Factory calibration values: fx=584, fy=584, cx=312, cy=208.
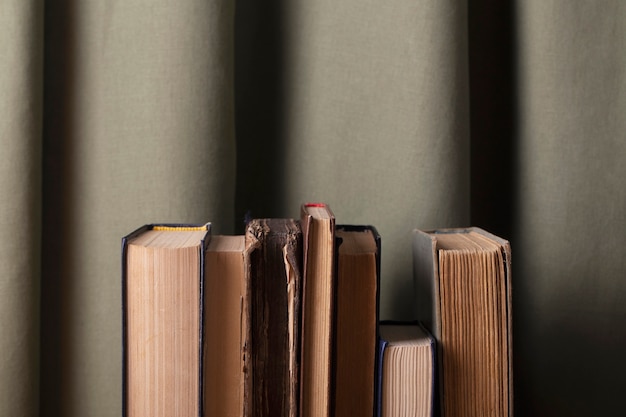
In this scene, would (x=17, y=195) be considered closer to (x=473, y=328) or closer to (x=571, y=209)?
(x=473, y=328)

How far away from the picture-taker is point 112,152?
0.74 m

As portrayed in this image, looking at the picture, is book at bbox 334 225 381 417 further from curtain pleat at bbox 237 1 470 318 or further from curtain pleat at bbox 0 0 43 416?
curtain pleat at bbox 0 0 43 416

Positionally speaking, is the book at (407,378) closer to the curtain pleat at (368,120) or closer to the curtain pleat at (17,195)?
the curtain pleat at (368,120)

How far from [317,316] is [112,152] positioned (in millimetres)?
372

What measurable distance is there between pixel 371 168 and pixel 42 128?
0.43 m

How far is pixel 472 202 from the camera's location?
33.9 inches

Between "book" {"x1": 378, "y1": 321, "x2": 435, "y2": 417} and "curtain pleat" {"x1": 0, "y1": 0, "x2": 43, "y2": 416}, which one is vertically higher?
"curtain pleat" {"x1": 0, "y1": 0, "x2": 43, "y2": 416}

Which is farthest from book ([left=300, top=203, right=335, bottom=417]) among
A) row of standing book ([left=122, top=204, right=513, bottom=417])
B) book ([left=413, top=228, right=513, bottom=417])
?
book ([left=413, top=228, right=513, bottom=417])

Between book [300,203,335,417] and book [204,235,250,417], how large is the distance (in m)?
0.06

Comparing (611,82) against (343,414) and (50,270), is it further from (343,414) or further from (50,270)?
(50,270)

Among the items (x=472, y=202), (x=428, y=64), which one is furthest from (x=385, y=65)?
(x=472, y=202)

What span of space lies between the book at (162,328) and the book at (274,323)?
2.0 inches

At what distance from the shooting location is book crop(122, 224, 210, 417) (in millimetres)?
535

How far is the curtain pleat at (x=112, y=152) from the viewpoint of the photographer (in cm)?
72
